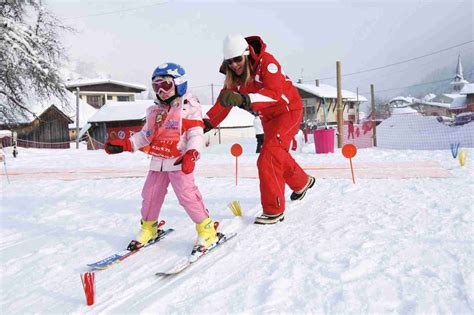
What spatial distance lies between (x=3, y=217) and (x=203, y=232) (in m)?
3.13

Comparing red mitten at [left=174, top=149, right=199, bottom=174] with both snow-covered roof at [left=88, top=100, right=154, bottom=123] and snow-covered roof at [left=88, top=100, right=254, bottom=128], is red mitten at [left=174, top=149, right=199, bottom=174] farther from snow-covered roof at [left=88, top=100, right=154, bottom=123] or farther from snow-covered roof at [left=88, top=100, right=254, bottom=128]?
snow-covered roof at [left=88, top=100, right=154, bottom=123]

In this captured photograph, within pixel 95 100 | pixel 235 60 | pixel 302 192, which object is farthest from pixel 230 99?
pixel 95 100

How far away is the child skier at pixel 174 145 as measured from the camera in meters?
2.98

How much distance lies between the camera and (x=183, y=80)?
3.08 metres

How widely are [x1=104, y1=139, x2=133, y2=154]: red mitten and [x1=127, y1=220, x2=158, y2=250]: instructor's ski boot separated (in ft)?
2.10

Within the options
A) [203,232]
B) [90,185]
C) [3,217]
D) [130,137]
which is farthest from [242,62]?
[90,185]

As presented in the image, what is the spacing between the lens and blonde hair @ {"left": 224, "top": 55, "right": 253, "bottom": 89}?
11.5 ft

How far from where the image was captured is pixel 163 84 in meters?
3.02

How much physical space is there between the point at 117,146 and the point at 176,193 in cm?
62

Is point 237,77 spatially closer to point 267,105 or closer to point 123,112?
point 267,105

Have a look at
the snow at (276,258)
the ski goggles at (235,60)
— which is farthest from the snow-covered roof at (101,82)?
the ski goggles at (235,60)

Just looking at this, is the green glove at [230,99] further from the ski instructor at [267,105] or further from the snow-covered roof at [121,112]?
the snow-covered roof at [121,112]

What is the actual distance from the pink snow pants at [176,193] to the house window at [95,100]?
47275mm

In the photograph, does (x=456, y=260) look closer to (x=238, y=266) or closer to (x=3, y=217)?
(x=238, y=266)
